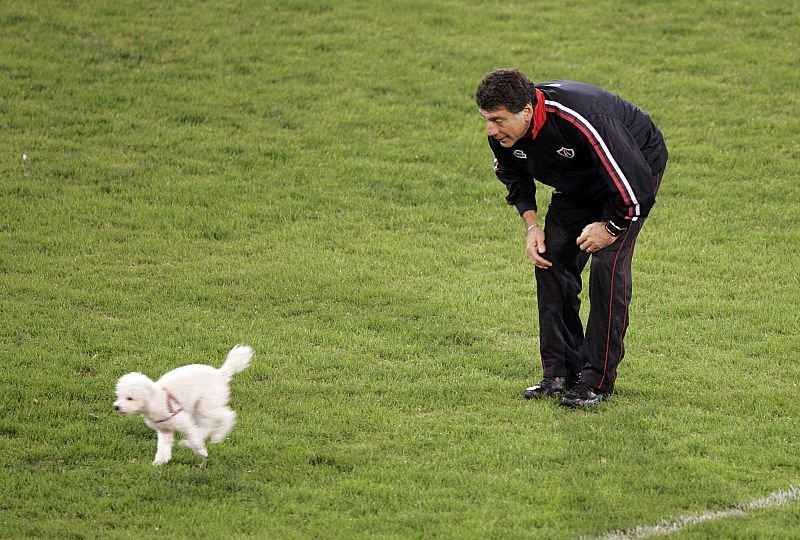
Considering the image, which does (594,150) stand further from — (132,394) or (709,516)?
(132,394)

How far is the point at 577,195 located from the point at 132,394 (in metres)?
3.12

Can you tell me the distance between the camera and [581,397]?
280 inches

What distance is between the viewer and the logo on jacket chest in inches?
263

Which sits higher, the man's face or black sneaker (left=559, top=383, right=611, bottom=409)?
the man's face

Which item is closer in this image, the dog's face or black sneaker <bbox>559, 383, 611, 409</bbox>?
Answer: the dog's face

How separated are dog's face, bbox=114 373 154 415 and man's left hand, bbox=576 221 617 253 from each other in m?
2.82

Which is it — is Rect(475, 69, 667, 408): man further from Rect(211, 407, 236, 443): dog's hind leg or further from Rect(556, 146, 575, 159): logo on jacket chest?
Rect(211, 407, 236, 443): dog's hind leg

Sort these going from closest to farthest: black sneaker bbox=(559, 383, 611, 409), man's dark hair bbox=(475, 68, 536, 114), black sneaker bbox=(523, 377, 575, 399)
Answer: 1. man's dark hair bbox=(475, 68, 536, 114)
2. black sneaker bbox=(559, 383, 611, 409)
3. black sneaker bbox=(523, 377, 575, 399)

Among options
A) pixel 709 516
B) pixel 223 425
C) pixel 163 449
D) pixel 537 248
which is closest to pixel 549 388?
pixel 537 248

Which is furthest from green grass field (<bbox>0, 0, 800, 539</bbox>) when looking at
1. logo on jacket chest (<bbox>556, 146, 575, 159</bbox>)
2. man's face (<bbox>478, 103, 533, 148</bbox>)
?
man's face (<bbox>478, 103, 533, 148</bbox>)

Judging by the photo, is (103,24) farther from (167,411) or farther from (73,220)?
(167,411)

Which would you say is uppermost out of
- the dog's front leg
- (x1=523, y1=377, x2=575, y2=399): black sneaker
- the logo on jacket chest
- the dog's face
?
the logo on jacket chest

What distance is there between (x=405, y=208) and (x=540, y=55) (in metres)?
4.77

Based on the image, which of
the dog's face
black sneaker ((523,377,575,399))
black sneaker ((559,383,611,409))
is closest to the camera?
the dog's face
